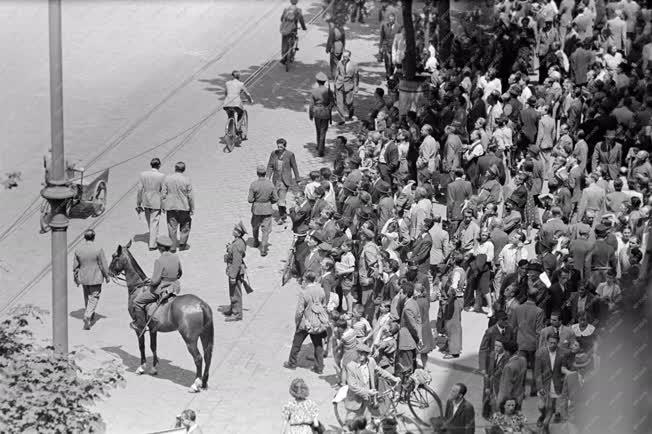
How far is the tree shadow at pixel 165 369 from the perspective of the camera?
2142 cm

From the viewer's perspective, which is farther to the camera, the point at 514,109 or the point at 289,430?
the point at 514,109

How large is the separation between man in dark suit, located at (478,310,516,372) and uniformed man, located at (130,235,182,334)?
4198 millimetres

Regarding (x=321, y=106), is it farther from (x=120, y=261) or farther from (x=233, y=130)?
(x=120, y=261)

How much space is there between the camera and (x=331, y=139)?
3025cm

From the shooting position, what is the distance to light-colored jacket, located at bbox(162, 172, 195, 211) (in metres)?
24.8

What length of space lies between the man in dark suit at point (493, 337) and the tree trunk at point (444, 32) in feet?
40.4

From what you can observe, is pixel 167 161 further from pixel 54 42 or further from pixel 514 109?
pixel 54 42

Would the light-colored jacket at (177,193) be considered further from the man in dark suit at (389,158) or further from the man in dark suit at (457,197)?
the man in dark suit at (457,197)

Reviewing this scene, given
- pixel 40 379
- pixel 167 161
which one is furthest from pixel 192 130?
pixel 40 379

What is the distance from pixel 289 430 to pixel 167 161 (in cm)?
1169

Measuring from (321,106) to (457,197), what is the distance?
495 cm

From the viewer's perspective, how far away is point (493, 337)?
66.2 ft

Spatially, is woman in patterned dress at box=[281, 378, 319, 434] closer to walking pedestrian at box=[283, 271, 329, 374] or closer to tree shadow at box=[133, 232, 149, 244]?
walking pedestrian at box=[283, 271, 329, 374]

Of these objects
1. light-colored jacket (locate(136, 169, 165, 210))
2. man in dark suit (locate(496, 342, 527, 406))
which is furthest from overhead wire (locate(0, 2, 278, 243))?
man in dark suit (locate(496, 342, 527, 406))
